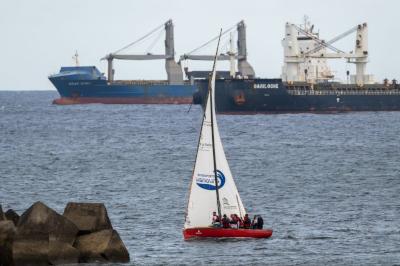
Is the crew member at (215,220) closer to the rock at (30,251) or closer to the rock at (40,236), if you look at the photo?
the rock at (40,236)

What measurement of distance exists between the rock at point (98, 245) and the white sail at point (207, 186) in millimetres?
6912

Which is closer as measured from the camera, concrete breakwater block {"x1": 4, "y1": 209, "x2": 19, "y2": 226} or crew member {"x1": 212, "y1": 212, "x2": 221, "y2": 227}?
concrete breakwater block {"x1": 4, "y1": 209, "x2": 19, "y2": 226}

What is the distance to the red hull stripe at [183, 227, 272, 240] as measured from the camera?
1781 inches

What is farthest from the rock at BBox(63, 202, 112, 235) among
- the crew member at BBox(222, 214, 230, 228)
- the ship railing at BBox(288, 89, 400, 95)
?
the ship railing at BBox(288, 89, 400, 95)

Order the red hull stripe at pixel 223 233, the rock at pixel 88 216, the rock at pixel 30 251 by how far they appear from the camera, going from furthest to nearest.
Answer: the red hull stripe at pixel 223 233, the rock at pixel 88 216, the rock at pixel 30 251

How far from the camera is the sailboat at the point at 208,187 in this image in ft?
149

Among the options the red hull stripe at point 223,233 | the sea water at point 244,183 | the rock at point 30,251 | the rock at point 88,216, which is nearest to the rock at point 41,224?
the rock at point 30,251

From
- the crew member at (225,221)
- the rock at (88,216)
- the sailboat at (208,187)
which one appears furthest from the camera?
the sailboat at (208,187)

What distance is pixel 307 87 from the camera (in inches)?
6245

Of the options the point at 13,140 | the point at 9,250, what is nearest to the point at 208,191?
the point at 9,250

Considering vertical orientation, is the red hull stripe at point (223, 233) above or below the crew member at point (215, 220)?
below

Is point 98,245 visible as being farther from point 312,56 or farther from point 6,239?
point 312,56

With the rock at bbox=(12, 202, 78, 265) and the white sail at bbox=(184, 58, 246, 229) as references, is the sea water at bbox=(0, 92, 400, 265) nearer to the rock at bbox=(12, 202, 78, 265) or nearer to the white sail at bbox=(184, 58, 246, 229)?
the white sail at bbox=(184, 58, 246, 229)

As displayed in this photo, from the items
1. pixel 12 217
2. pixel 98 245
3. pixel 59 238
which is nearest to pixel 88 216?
pixel 98 245
